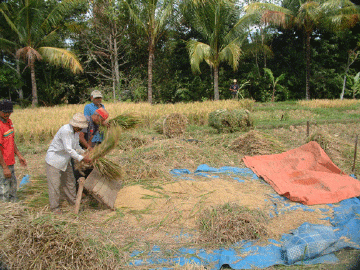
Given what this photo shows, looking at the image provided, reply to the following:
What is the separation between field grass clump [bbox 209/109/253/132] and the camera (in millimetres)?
8031

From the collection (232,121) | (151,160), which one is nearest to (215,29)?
(232,121)

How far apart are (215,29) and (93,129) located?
1136cm

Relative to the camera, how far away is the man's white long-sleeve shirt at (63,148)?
3.35m

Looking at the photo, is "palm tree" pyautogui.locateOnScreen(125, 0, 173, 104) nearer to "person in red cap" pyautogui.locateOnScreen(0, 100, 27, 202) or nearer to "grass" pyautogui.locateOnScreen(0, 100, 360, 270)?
"grass" pyautogui.locateOnScreen(0, 100, 360, 270)

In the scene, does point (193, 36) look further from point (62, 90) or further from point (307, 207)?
point (307, 207)

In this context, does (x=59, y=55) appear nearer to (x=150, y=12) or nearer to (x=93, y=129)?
(x=150, y=12)

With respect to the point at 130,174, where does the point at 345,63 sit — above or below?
above

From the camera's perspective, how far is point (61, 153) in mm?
3521

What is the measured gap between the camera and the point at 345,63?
1830 centimetres

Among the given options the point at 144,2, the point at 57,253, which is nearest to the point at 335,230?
the point at 57,253

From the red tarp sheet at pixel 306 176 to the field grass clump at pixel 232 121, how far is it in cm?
219

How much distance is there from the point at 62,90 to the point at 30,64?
11.3 ft

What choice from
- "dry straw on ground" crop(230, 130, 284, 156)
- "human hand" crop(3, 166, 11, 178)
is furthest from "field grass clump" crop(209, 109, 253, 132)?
"human hand" crop(3, 166, 11, 178)

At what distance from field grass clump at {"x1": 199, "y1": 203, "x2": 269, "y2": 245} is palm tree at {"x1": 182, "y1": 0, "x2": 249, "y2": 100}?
11914 millimetres
